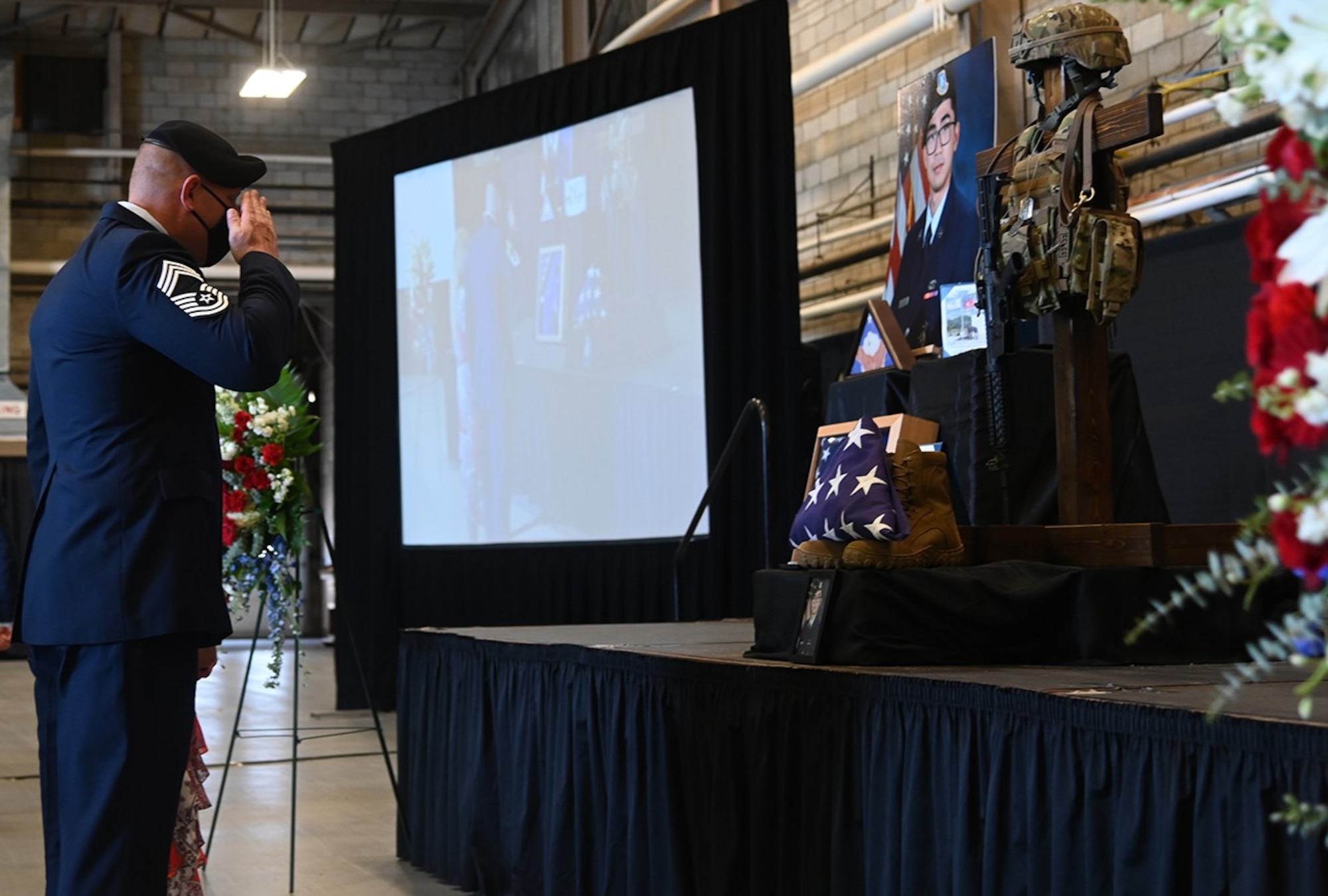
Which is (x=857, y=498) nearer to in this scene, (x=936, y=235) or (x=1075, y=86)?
(x=1075, y=86)

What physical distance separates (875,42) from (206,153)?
5.70 meters

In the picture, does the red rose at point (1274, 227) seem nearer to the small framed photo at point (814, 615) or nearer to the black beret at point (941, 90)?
the small framed photo at point (814, 615)

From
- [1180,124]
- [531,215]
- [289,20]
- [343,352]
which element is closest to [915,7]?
[1180,124]

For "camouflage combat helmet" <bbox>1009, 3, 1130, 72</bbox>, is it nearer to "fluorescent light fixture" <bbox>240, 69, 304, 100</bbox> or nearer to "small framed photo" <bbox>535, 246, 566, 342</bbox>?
"small framed photo" <bbox>535, 246, 566, 342</bbox>

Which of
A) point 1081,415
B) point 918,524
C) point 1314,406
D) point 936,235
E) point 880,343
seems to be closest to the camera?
point 1314,406

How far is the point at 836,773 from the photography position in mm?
2625

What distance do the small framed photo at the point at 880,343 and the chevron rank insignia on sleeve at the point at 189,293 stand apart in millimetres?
3110

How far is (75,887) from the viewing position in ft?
6.70

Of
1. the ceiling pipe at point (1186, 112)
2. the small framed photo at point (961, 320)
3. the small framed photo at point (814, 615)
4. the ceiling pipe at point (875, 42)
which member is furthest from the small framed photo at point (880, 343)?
the small framed photo at point (814, 615)

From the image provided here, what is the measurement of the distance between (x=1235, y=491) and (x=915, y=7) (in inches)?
112

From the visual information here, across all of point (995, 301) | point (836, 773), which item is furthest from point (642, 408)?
point (836, 773)

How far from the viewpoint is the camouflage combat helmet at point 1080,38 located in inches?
125

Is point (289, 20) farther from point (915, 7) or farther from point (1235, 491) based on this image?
point (1235, 491)

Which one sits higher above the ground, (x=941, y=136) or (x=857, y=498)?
(x=941, y=136)
